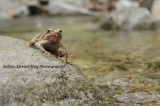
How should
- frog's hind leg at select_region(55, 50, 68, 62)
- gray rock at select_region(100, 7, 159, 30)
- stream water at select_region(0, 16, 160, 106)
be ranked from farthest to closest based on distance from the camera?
gray rock at select_region(100, 7, 159, 30) → stream water at select_region(0, 16, 160, 106) → frog's hind leg at select_region(55, 50, 68, 62)

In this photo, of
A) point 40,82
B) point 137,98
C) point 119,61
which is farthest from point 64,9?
point 40,82

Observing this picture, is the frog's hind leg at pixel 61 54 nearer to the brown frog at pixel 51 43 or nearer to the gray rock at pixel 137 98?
the brown frog at pixel 51 43

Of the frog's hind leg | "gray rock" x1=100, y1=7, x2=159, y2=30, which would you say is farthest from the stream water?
"gray rock" x1=100, y1=7, x2=159, y2=30

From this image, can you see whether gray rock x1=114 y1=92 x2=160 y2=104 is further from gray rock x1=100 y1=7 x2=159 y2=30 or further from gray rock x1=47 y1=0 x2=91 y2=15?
gray rock x1=47 y1=0 x2=91 y2=15

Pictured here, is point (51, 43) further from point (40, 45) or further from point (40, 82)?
point (40, 82)

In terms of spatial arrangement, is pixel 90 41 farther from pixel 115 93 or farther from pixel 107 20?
pixel 115 93

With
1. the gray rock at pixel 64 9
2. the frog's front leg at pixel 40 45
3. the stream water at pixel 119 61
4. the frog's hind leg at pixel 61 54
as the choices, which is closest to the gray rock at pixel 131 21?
A: the stream water at pixel 119 61

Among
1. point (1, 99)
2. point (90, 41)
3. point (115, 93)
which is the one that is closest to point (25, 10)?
point (90, 41)
